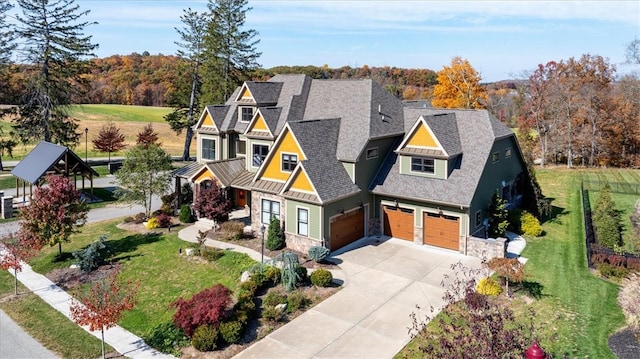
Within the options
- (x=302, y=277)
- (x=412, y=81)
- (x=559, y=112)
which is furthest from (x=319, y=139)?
(x=412, y=81)

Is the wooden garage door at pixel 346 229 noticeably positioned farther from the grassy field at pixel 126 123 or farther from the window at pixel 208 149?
the grassy field at pixel 126 123

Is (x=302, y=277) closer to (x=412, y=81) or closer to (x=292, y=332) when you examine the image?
(x=292, y=332)

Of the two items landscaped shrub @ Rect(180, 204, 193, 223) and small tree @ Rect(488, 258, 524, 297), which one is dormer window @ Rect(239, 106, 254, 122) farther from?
small tree @ Rect(488, 258, 524, 297)

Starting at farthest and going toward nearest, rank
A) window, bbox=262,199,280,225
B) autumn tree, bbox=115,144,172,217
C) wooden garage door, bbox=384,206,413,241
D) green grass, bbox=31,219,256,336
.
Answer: autumn tree, bbox=115,144,172,217 < wooden garage door, bbox=384,206,413,241 < window, bbox=262,199,280,225 < green grass, bbox=31,219,256,336

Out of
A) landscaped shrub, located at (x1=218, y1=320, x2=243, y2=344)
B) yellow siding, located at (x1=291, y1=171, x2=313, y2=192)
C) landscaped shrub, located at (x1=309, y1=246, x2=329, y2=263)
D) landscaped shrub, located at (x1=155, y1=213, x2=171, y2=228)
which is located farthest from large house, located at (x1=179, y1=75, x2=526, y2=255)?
landscaped shrub, located at (x1=218, y1=320, x2=243, y2=344)

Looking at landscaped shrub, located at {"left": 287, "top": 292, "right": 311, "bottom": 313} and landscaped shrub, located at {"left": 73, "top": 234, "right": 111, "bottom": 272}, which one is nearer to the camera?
landscaped shrub, located at {"left": 287, "top": 292, "right": 311, "bottom": 313}

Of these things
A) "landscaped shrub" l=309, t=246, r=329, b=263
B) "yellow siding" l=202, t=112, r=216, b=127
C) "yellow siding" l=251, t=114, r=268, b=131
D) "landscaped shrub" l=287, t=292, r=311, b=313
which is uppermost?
"yellow siding" l=202, t=112, r=216, b=127

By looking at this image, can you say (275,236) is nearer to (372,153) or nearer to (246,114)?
(372,153)

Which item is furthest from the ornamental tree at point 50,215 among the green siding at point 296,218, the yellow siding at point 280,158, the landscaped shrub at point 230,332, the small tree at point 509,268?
the small tree at point 509,268
